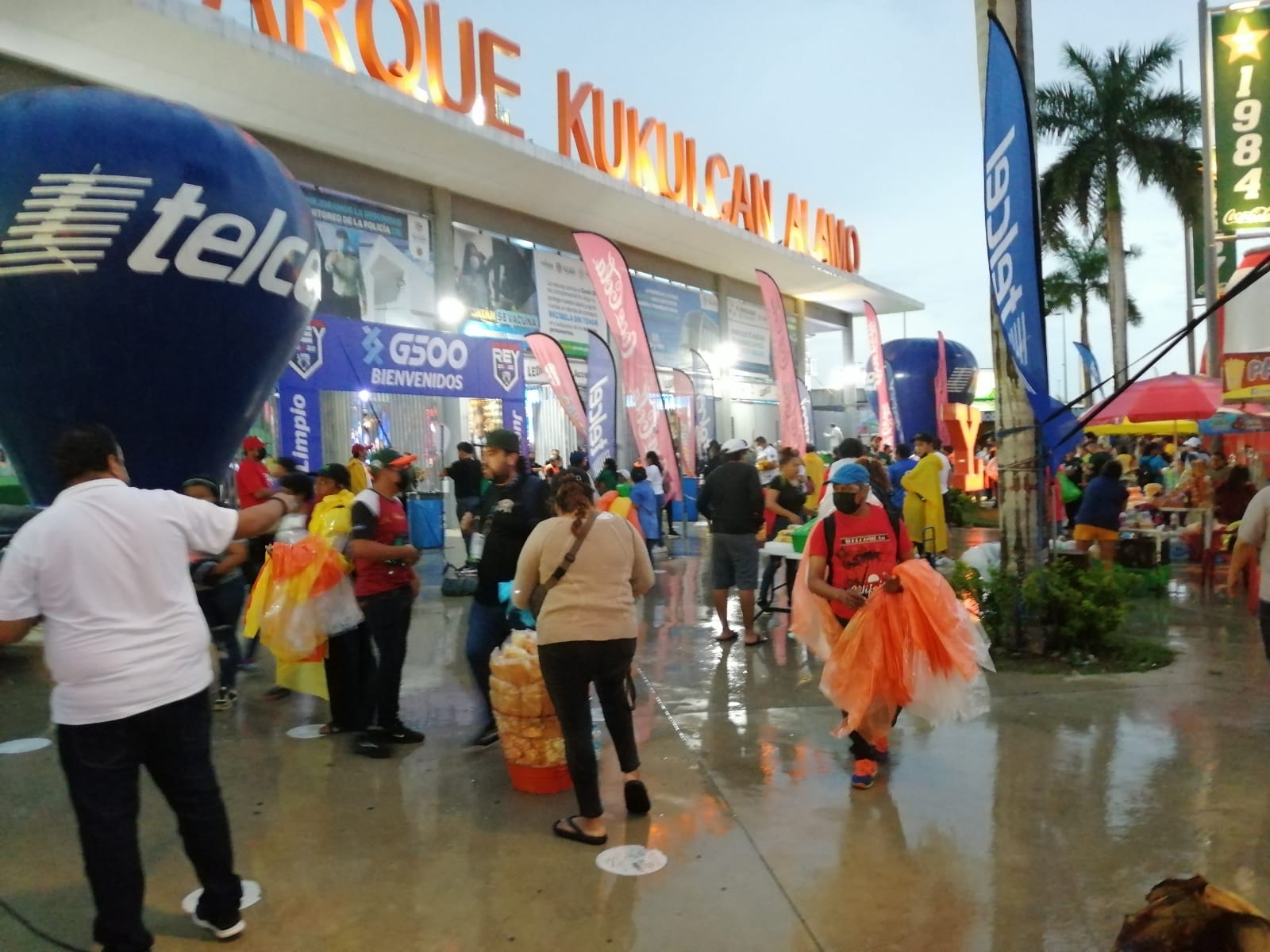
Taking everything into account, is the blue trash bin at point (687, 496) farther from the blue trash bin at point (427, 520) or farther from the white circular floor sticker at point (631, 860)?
the white circular floor sticker at point (631, 860)

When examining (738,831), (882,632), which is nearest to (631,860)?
(738,831)

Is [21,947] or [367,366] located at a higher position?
[367,366]

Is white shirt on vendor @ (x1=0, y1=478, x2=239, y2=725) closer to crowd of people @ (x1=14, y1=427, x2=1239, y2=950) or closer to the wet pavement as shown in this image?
crowd of people @ (x1=14, y1=427, x2=1239, y2=950)

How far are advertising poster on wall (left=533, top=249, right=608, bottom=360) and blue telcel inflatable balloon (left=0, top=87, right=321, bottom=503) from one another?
498 inches

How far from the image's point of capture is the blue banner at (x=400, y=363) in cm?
1142

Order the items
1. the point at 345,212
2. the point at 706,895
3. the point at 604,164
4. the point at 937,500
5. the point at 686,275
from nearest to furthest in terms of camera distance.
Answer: the point at 706,895 → the point at 937,500 → the point at 345,212 → the point at 604,164 → the point at 686,275

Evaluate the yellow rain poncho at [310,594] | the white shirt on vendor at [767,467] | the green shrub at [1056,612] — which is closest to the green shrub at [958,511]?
the white shirt on vendor at [767,467]

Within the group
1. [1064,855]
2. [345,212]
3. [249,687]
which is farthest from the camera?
[345,212]

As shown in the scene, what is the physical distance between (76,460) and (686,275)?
24582 mm

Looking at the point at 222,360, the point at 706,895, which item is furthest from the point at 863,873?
Answer: the point at 222,360

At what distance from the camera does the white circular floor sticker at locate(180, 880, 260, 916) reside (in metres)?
3.47

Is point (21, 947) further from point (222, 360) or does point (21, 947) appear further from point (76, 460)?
point (222, 360)

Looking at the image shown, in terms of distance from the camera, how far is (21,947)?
3.20m

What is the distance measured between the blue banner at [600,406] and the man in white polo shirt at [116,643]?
10.0m
